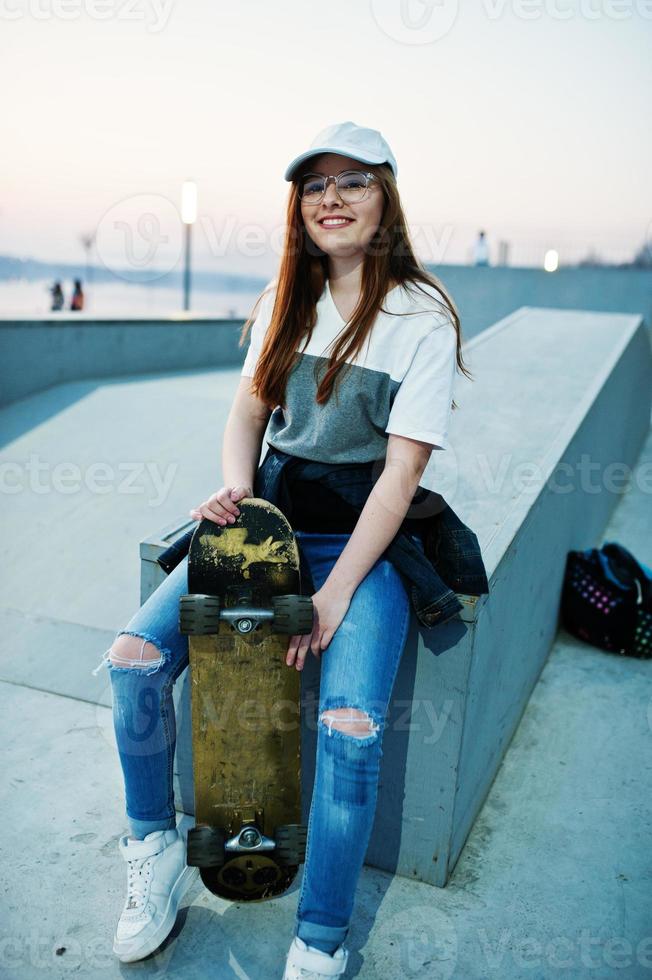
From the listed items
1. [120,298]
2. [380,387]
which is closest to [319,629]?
[380,387]

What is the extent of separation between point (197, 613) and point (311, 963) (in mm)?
791

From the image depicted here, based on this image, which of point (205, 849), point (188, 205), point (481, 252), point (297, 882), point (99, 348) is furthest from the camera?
point (481, 252)

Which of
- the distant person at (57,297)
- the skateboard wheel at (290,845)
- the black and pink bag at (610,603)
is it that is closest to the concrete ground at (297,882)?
the black and pink bag at (610,603)

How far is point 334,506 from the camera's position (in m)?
2.00

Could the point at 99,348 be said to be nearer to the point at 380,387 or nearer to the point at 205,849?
the point at 380,387

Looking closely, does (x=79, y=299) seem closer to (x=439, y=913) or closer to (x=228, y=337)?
(x=228, y=337)

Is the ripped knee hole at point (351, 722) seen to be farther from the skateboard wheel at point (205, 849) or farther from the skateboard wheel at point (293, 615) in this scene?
the skateboard wheel at point (205, 849)

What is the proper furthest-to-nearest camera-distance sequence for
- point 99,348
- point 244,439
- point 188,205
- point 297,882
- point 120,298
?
point 120,298
point 188,205
point 99,348
point 244,439
point 297,882

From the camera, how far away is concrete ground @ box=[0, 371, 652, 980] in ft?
5.89

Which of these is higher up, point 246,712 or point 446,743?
point 246,712

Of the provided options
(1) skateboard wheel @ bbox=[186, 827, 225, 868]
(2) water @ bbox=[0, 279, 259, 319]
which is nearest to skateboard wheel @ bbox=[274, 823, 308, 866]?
(1) skateboard wheel @ bbox=[186, 827, 225, 868]

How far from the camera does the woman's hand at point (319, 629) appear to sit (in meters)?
1.77

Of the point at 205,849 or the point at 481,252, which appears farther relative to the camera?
the point at 481,252

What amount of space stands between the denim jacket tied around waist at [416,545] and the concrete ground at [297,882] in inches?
31.8
